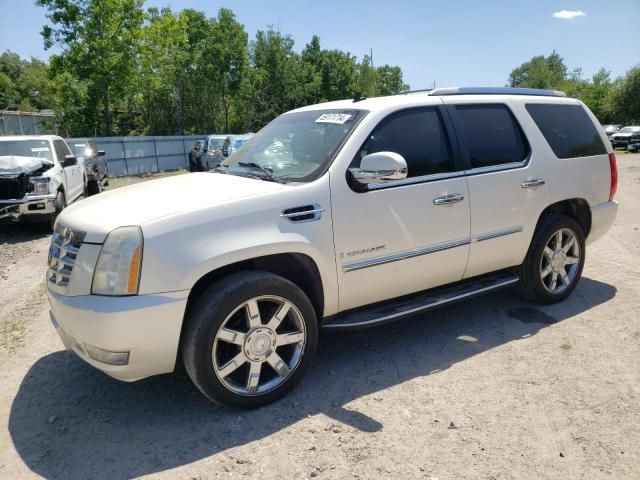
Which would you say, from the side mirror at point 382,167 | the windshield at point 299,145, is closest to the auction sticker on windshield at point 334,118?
the windshield at point 299,145

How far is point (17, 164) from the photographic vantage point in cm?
889

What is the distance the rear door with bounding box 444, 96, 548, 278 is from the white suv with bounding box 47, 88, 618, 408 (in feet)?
0.05

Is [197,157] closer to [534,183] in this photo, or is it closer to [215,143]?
[215,143]

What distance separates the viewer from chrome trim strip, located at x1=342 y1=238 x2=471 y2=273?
11.3 feet

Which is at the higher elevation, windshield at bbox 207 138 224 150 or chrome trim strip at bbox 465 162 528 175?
windshield at bbox 207 138 224 150

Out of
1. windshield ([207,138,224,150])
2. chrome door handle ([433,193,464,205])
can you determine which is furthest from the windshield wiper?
windshield ([207,138,224,150])

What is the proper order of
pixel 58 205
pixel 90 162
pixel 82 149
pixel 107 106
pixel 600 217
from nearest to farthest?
pixel 600 217 → pixel 58 205 → pixel 90 162 → pixel 82 149 → pixel 107 106

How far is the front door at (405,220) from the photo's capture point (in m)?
3.40

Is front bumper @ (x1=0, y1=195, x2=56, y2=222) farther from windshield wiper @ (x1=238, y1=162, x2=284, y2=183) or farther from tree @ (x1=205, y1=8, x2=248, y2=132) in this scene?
tree @ (x1=205, y1=8, x2=248, y2=132)

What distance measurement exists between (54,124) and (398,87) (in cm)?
6944

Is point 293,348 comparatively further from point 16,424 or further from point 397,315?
point 16,424

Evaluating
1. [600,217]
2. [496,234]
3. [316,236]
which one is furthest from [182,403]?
[600,217]

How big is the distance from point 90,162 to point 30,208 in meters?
5.50

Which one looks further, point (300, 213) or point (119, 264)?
point (300, 213)
